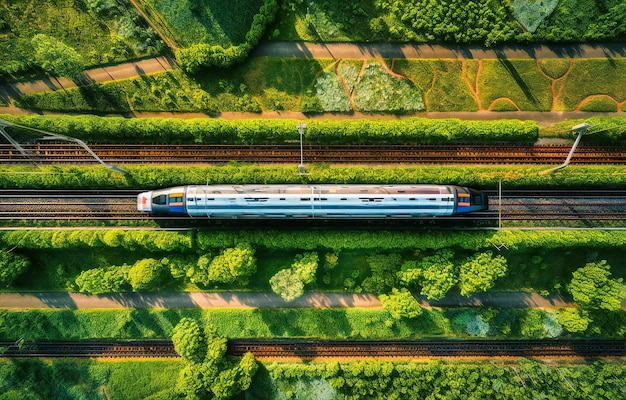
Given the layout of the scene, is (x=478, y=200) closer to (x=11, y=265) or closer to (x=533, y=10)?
(x=533, y=10)

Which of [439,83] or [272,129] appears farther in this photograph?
[439,83]

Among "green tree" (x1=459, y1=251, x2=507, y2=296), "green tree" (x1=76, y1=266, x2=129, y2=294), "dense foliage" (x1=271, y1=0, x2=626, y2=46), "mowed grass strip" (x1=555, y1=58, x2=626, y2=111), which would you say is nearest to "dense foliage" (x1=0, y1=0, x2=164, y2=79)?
"dense foliage" (x1=271, y1=0, x2=626, y2=46)

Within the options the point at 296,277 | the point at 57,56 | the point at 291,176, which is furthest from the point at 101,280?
the point at 57,56

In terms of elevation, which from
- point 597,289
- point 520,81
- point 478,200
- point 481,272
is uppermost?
point 520,81

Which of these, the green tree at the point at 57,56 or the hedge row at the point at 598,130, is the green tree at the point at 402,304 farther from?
the green tree at the point at 57,56

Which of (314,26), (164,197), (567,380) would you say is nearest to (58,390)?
(164,197)

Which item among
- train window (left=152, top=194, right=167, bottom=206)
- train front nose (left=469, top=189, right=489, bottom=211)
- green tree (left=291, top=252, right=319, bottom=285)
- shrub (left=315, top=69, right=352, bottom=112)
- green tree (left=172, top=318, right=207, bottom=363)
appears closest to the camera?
train window (left=152, top=194, right=167, bottom=206)

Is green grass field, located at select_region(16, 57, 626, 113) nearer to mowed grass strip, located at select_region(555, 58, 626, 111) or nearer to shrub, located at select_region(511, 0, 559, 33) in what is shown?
mowed grass strip, located at select_region(555, 58, 626, 111)
